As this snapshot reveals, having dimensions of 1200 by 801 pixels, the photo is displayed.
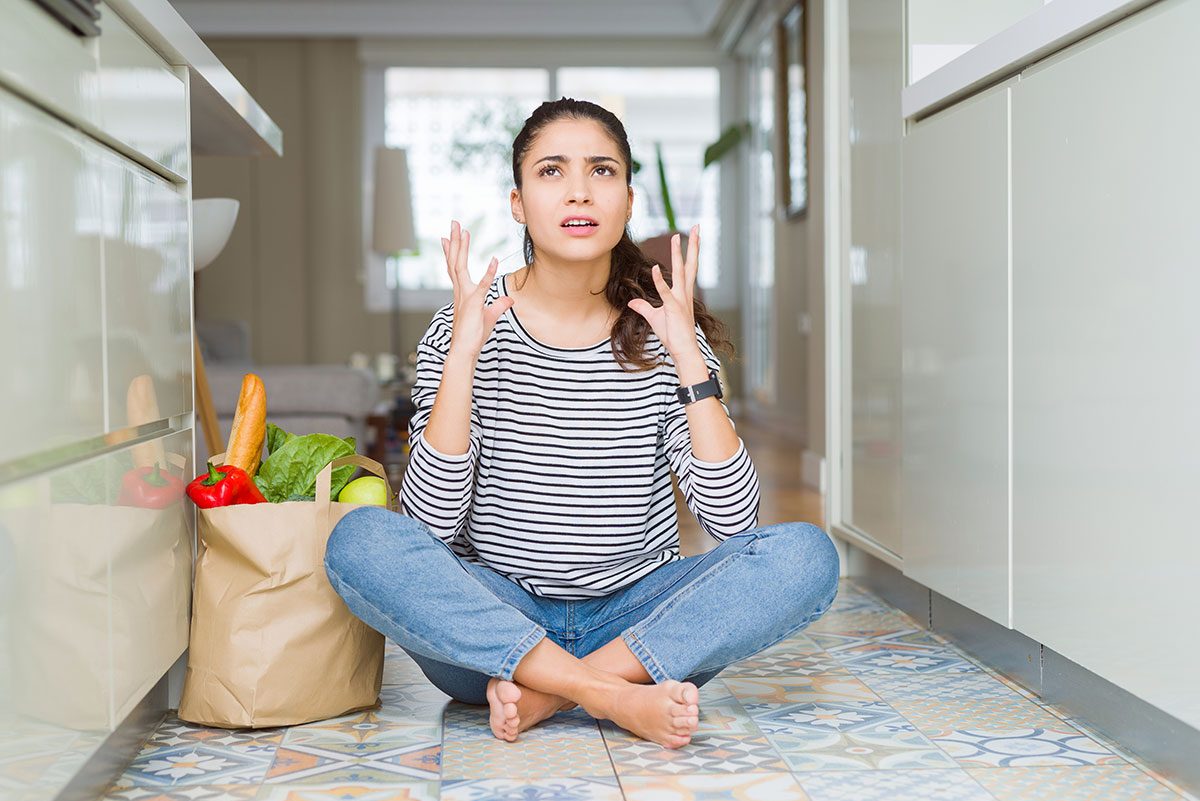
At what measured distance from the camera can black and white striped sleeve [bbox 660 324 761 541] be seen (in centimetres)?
173

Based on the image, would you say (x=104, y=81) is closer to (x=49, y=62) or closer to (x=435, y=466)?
(x=49, y=62)

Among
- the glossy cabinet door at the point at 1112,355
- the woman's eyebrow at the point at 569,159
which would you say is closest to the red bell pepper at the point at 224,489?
the woman's eyebrow at the point at 569,159

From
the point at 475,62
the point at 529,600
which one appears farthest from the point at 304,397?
the point at 475,62

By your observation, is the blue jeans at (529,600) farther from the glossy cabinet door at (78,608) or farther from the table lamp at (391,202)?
the table lamp at (391,202)

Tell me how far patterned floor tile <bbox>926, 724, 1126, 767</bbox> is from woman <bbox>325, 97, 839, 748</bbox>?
0.25 metres

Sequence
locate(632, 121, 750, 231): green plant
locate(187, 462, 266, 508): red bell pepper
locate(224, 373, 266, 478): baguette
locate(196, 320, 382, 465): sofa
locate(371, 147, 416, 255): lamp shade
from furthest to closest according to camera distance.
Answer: locate(371, 147, 416, 255): lamp shade < locate(632, 121, 750, 231): green plant < locate(196, 320, 382, 465): sofa < locate(224, 373, 266, 478): baguette < locate(187, 462, 266, 508): red bell pepper

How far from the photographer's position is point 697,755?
1.61 meters

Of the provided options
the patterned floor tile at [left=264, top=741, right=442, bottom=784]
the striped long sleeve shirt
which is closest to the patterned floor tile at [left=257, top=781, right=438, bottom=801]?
the patterned floor tile at [left=264, top=741, right=442, bottom=784]

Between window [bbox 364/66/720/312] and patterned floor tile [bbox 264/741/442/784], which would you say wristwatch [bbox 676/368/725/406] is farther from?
window [bbox 364/66/720/312]

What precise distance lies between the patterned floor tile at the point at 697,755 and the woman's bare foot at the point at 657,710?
2 cm

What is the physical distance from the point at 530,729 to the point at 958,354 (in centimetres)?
93

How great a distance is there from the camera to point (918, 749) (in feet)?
5.34

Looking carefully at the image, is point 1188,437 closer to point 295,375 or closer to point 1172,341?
point 1172,341

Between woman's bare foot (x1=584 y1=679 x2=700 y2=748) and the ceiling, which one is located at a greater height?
the ceiling
